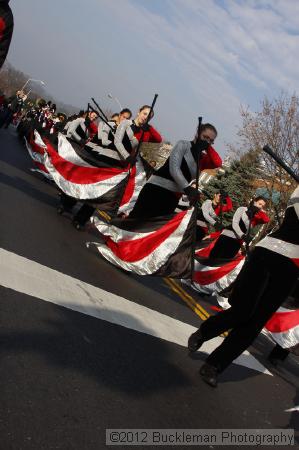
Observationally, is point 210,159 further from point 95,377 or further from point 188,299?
point 95,377

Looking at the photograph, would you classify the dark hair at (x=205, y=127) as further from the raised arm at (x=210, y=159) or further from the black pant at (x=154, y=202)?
the black pant at (x=154, y=202)

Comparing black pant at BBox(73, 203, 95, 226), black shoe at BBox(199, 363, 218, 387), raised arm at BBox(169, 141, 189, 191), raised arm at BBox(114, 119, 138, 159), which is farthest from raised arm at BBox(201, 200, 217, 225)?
black shoe at BBox(199, 363, 218, 387)

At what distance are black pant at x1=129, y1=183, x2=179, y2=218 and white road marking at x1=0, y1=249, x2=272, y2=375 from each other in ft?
5.64

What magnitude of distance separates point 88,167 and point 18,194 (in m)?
1.50

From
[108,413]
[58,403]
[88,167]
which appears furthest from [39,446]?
[88,167]

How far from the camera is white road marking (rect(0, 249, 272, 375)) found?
4.68 m

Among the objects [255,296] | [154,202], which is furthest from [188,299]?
[255,296]

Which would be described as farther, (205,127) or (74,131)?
(74,131)

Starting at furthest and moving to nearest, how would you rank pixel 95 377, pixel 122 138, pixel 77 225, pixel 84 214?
pixel 84 214, pixel 77 225, pixel 122 138, pixel 95 377

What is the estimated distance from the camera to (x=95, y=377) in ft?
11.9

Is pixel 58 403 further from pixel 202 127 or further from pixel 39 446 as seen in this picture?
pixel 202 127

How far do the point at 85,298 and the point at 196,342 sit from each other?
1148 millimetres

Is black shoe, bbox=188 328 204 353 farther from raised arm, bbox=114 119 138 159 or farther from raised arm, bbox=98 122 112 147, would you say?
raised arm, bbox=98 122 112 147

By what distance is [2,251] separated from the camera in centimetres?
539
